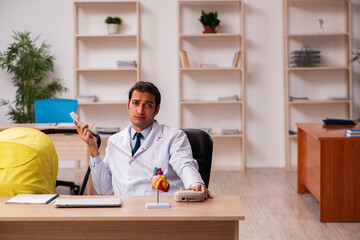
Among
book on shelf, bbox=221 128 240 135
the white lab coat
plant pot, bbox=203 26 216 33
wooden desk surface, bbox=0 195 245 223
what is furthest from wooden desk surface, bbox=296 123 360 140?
wooden desk surface, bbox=0 195 245 223

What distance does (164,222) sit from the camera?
188 centimetres

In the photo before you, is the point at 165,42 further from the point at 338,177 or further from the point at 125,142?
the point at 125,142

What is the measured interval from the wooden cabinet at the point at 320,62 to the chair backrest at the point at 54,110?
2773mm

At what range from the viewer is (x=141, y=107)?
8.25 ft

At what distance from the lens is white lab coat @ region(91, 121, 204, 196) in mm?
2471

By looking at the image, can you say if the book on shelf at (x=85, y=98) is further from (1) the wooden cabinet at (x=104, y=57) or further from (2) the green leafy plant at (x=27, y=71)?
(2) the green leafy plant at (x=27, y=71)

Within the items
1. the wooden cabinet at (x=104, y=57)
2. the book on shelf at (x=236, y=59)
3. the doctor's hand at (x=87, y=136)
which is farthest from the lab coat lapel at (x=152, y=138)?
the wooden cabinet at (x=104, y=57)

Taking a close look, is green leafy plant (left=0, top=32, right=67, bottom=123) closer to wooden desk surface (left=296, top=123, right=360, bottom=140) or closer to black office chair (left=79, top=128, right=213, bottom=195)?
wooden desk surface (left=296, top=123, right=360, bottom=140)

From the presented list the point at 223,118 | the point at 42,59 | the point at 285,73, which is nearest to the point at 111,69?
the point at 42,59

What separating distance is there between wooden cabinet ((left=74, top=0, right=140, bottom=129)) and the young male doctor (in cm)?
369

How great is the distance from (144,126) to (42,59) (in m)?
3.82

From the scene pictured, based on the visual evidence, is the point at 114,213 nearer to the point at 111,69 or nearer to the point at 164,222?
the point at 164,222

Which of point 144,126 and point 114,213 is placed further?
point 144,126

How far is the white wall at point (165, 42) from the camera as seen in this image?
6.28 m
